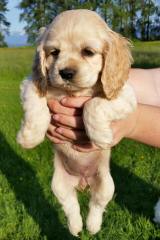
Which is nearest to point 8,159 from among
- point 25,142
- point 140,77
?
point 140,77

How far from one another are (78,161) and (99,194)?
0.29m

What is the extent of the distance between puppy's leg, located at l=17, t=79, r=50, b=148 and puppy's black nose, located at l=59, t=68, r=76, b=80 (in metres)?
0.34

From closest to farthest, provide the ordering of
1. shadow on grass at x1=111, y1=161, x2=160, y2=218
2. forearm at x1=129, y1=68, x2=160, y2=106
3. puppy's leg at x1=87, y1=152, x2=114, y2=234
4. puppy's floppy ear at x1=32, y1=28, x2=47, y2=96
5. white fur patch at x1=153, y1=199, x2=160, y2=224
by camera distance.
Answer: puppy's floppy ear at x1=32, y1=28, x2=47, y2=96
puppy's leg at x1=87, y1=152, x2=114, y2=234
forearm at x1=129, y1=68, x2=160, y2=106
white fur patch at x1=153, y1=199, x2=160, y2=224
shadow on grass at x1=111, y1=161, x2=160, y2=218

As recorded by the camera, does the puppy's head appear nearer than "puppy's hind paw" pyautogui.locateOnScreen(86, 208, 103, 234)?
Yes

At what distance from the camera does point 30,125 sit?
3672mm

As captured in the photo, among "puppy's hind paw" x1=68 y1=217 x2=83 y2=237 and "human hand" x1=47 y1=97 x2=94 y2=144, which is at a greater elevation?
"human hand" x1=47 y1=97 x2=94 y2=144

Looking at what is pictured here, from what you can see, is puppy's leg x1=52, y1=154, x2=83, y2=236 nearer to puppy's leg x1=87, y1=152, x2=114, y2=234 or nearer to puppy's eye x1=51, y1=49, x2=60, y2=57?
puppy's leg x1=87, y1=152, x2=114, y2=234

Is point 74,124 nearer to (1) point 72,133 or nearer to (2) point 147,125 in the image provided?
(1) point 72,133

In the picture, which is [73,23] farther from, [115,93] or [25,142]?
[25,142]

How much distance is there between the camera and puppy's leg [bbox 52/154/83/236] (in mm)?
3977

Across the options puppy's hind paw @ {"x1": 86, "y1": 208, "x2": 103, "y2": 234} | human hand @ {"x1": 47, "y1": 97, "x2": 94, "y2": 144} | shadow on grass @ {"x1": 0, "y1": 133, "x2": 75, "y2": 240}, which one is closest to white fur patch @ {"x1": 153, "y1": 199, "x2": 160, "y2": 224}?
shadow on grass @ {"x1": 0, "y1": 133, "x2": 75, "y2": 240}

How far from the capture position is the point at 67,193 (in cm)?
400

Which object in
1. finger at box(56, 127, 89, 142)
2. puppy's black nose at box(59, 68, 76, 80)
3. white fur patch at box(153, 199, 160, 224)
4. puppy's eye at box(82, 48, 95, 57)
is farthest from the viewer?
white fur patch at box(153, 199, 160, 224)

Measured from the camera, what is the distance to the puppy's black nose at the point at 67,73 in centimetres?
340
